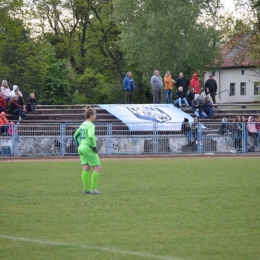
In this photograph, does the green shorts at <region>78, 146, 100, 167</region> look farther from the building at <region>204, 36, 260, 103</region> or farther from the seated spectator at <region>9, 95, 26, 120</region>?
the building at <region>204, 36, 260, 103</region>

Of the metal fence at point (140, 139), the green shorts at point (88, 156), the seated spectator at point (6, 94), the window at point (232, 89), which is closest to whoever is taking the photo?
the green shorts at point (88, 156)

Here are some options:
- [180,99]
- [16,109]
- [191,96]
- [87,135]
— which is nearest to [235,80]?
[191,96]

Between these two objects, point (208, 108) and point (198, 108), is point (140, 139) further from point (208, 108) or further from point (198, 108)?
point (208, 108)

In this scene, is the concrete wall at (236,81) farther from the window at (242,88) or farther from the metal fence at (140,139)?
the metal fence at (140,139)

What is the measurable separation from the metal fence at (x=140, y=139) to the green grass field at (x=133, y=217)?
10973mm

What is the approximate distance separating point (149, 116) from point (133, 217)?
24.6m

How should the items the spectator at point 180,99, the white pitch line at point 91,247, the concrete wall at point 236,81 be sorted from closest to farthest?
the white pitch line at point 91,247 → the spectator at point 180,99 → the concrete wall at point 236,81

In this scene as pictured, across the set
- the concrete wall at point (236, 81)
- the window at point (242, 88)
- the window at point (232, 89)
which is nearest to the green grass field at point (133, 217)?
the concrete wall at point (236, 81)

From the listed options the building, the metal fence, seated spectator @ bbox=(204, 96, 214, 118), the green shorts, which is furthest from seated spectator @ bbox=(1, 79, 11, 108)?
the building

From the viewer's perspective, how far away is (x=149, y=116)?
121 feet

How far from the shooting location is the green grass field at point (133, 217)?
949cm

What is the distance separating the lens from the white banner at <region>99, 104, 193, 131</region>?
3381 cm

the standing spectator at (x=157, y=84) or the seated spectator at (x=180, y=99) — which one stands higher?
the standing spectator at (x=157, y=84)

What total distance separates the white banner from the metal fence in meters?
0.05
